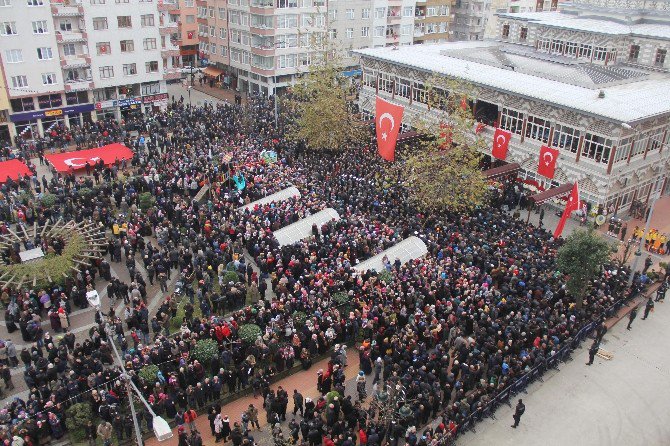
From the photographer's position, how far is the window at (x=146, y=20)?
169 feet

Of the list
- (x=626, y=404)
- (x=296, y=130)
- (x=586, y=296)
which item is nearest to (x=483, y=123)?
(x=296, y=130)

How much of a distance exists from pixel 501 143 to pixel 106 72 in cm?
3443

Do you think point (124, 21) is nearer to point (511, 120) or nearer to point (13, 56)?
point (13, 56)

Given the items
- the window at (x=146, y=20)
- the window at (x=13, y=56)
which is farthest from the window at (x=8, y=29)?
the window at (x=146, y=20)

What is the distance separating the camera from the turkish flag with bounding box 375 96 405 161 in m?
35.5

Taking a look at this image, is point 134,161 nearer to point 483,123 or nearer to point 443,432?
point 483,123

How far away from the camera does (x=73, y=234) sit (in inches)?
1141

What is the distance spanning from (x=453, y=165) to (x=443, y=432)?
17760 millimetres

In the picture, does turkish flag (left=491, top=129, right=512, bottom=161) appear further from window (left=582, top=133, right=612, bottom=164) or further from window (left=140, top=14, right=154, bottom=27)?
window (left=140, top=14, right=154, bottom=27)

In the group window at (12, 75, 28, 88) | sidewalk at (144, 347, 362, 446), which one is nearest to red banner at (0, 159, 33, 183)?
window at (12, 75, 28, 88)

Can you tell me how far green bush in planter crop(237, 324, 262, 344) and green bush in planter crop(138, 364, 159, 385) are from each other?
357 cm

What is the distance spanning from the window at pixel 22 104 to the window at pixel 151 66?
34.1 ft

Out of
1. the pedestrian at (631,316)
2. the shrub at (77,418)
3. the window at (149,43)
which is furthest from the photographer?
the window at (149,43)

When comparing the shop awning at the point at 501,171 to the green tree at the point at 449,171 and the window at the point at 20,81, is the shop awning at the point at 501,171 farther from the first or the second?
the window at the point at 20,81
